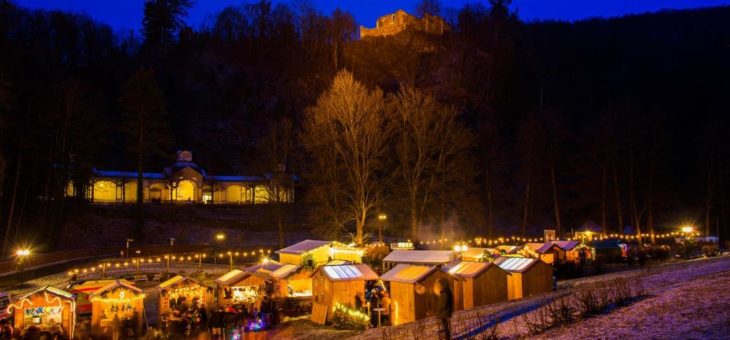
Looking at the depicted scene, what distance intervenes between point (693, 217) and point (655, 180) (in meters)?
15.1

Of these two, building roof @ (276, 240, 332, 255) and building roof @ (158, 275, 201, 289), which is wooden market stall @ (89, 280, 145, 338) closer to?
building roof @ (158, 275, 201, 289)

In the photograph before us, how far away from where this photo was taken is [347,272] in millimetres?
19641

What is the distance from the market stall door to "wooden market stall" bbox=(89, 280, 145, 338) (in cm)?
609

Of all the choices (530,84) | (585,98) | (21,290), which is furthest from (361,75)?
(21,290)

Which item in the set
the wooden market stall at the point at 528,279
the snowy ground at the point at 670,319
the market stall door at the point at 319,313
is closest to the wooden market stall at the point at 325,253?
the market stall door at the point at 319,313

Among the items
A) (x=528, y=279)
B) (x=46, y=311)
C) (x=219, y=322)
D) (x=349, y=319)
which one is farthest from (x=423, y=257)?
(x=46, y=311)

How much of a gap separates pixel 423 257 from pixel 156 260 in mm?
16766

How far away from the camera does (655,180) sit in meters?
44.7

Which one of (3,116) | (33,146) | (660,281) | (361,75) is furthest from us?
(361,75)

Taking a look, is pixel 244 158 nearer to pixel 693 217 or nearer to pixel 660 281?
pixel 693 217

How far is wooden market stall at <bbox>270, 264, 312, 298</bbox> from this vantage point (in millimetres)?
22203

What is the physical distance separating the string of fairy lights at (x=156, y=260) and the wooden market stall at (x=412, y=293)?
15481 millimetres

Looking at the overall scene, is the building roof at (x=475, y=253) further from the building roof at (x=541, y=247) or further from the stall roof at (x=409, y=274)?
the stall roof at (x=409, y=274)

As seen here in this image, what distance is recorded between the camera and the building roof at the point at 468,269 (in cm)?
1842
